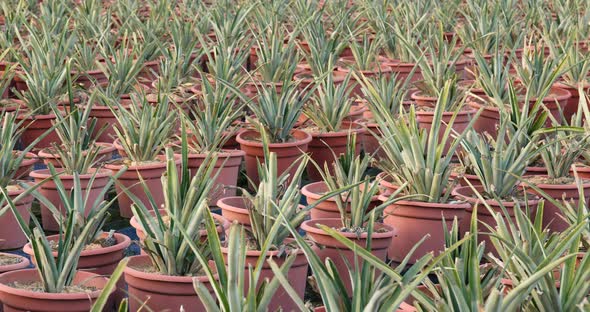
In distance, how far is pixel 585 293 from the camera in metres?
2.33

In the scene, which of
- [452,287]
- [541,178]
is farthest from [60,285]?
[541,178]

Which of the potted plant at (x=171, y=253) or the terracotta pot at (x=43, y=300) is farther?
the potted plant at (x=171, y=253)

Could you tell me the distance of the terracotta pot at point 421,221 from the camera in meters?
3.37

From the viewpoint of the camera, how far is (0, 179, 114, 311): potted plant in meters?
2.60

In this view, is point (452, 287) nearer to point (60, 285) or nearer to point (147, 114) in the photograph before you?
point (60, 285)

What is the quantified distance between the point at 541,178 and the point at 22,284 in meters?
1.89

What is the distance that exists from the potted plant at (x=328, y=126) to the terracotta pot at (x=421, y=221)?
102 cm

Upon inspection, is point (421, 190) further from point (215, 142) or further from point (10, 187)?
point (10, 187)

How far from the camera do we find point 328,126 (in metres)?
4.52

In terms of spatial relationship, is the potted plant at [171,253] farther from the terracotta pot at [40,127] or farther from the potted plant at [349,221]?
the terracotta pot at [40,127]

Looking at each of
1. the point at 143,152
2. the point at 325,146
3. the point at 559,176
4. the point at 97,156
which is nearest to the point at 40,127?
the point at 97,156

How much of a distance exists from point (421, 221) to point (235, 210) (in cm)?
58

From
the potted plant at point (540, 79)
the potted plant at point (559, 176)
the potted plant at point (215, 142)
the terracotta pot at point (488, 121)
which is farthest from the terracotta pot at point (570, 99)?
the potted plant at point (215, 142)

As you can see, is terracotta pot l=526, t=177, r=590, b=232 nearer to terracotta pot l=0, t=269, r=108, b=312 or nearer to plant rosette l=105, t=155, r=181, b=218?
plant rosette l=105, t=155, r=181, b=218
